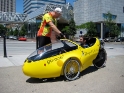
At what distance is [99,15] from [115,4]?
9005 mm

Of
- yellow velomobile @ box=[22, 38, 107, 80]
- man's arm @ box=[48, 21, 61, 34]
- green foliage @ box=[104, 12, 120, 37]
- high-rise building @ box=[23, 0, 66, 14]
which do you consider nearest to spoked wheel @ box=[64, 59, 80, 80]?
yellow velomobile @ box=[22, 38, 107, 80]

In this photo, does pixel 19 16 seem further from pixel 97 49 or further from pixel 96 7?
pixel 97 49

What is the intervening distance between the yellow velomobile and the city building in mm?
58282

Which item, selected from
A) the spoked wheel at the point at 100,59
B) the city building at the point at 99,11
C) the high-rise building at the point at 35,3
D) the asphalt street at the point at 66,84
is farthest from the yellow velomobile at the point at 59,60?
the high-rise building at the point at 35,3

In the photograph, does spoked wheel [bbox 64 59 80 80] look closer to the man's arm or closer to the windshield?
the windshield

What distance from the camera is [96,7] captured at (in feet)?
208

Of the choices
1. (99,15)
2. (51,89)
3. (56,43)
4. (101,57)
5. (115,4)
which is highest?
(115,4)

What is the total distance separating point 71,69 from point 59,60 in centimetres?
45

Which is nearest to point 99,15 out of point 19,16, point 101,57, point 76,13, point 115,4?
point 115,4

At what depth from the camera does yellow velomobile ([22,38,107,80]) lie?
165 inches

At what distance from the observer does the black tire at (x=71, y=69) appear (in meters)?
4.43

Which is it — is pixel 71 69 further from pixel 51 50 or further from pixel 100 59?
pixel 100 59

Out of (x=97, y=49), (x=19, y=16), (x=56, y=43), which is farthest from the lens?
(x=19, y=16)

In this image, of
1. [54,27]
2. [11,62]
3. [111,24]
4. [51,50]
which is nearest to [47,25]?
[54,27]
